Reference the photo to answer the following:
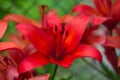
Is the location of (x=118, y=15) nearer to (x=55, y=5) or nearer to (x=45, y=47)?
(x=45, y=47)

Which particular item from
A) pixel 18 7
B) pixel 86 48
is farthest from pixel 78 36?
pixel 18 7

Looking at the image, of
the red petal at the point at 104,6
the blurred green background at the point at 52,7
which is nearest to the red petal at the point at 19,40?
the red petal at the point at 104,6

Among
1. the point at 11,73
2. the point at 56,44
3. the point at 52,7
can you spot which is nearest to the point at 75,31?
the point at 56,44

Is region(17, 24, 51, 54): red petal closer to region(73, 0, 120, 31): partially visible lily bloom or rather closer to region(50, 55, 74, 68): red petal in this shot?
region(50, 55, 74, 68): red petal

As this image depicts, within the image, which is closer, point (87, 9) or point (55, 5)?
point (87, 9)

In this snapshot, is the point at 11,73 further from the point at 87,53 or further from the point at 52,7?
the point at 52,7

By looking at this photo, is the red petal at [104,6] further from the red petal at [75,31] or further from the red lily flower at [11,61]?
the red lily flower at [11,61]
